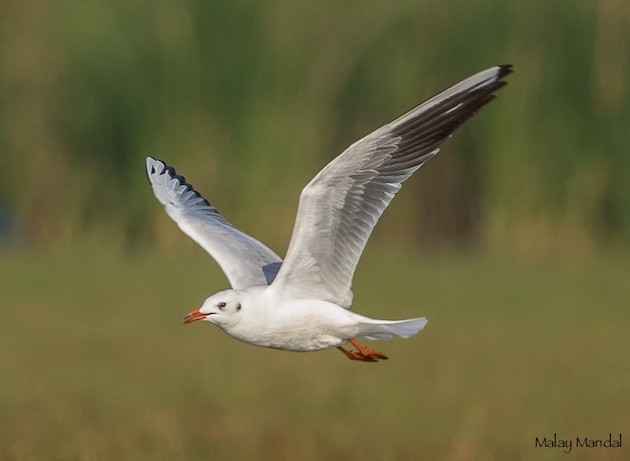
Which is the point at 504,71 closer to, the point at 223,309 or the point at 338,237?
the point at 338,237

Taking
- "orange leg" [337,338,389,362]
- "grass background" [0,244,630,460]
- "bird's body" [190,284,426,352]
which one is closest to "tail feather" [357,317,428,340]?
"bird's body" [190,284,426,352]

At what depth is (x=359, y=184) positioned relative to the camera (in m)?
5.14

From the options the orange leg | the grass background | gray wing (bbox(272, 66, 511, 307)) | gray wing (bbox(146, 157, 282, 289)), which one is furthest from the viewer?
the grass background

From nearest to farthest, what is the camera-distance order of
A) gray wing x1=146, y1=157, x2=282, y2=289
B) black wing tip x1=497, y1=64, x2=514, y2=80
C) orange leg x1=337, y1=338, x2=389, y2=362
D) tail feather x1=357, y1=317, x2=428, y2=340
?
black wing tip x1=497, y1=64, x2=514, y2=80 → tail feather x1=357, y1=317, x2=428, y2=340 → orange leg x1=337, y1=338, x2=389, y2=362 → gray wing x1=146, y1=157, x2=282, y2=289

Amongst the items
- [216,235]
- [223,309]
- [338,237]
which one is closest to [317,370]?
[216,235]

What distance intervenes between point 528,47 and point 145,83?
278 cm

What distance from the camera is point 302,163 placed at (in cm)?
1160

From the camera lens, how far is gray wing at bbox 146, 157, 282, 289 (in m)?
5.68

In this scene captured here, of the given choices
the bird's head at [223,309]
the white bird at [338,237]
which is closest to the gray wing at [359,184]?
the white bird at [338,237]

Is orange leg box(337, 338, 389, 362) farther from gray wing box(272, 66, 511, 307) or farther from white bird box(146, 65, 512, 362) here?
gray wing box(272, 66, 511, 307)

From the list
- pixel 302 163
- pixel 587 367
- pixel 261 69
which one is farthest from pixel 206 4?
pixel 587 367

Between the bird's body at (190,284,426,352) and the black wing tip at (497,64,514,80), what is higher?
the black wing tip at (497,64,514,80)

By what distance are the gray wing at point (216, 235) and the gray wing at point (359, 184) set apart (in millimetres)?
383

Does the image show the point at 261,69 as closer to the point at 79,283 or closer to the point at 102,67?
the point at 102,67
